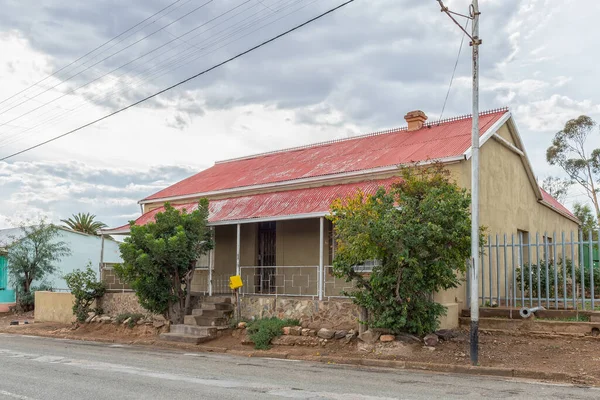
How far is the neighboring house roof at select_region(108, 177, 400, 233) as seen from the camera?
45.7 ft

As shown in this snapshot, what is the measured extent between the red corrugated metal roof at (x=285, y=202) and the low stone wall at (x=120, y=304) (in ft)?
11.6

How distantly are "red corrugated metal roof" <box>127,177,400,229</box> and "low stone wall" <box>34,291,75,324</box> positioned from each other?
244 inches

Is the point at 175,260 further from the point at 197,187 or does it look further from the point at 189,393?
the point at 189,393

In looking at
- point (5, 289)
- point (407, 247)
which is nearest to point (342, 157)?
point (407, 247)

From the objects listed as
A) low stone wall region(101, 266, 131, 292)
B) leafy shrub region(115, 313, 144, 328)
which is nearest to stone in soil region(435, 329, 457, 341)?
leafy shrub region(115, 313, 144, 328)

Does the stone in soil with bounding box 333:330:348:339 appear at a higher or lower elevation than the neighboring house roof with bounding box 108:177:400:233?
lower

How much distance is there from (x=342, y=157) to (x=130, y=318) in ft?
25.5

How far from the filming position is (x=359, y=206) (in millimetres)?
11344

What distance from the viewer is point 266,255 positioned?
17.2 metres

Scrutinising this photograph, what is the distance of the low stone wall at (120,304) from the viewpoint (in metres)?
16.9

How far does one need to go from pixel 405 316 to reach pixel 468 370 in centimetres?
170

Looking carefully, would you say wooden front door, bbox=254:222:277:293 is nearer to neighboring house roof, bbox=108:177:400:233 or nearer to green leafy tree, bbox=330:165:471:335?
neighboring house roof, bbox=108:177:400:233

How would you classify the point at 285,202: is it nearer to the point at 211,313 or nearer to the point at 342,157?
the point at 342,157

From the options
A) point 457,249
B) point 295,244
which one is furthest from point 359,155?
point 457,249
